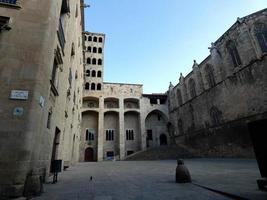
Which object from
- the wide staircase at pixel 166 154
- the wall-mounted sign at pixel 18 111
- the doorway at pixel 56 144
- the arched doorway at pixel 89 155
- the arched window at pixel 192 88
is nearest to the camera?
the wall-mounted sign at pixel 18 111

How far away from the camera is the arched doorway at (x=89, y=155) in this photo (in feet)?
103

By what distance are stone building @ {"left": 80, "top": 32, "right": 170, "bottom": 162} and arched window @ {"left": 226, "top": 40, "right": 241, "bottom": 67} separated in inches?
713

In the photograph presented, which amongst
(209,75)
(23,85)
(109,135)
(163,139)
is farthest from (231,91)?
(109,135)

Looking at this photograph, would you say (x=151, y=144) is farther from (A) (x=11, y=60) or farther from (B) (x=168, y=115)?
(A) (x=11, y=60)

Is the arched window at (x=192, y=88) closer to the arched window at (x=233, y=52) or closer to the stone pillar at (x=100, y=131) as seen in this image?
the arched window at (x=233, y=52)

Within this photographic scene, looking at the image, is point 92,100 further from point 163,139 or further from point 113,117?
point 163,139

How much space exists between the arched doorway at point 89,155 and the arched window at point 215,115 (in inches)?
883

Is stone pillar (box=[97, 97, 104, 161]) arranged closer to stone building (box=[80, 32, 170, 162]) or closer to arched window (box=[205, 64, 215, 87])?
stone building (box=[80, 32, 170, 162])

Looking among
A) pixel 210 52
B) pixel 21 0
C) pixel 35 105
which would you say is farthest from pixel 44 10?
pixel 210 52

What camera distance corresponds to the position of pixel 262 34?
719 inches

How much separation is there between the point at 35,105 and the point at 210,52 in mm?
24557

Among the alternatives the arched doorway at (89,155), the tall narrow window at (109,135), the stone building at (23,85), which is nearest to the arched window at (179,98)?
the tall narrow window at (109,135)

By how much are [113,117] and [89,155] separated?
→ 29.0 ft

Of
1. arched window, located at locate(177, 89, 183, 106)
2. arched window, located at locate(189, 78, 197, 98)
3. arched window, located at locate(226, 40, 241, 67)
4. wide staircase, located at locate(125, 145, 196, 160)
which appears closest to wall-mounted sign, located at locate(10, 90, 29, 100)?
arched window, located at locate(226, 40, 241, 67)
